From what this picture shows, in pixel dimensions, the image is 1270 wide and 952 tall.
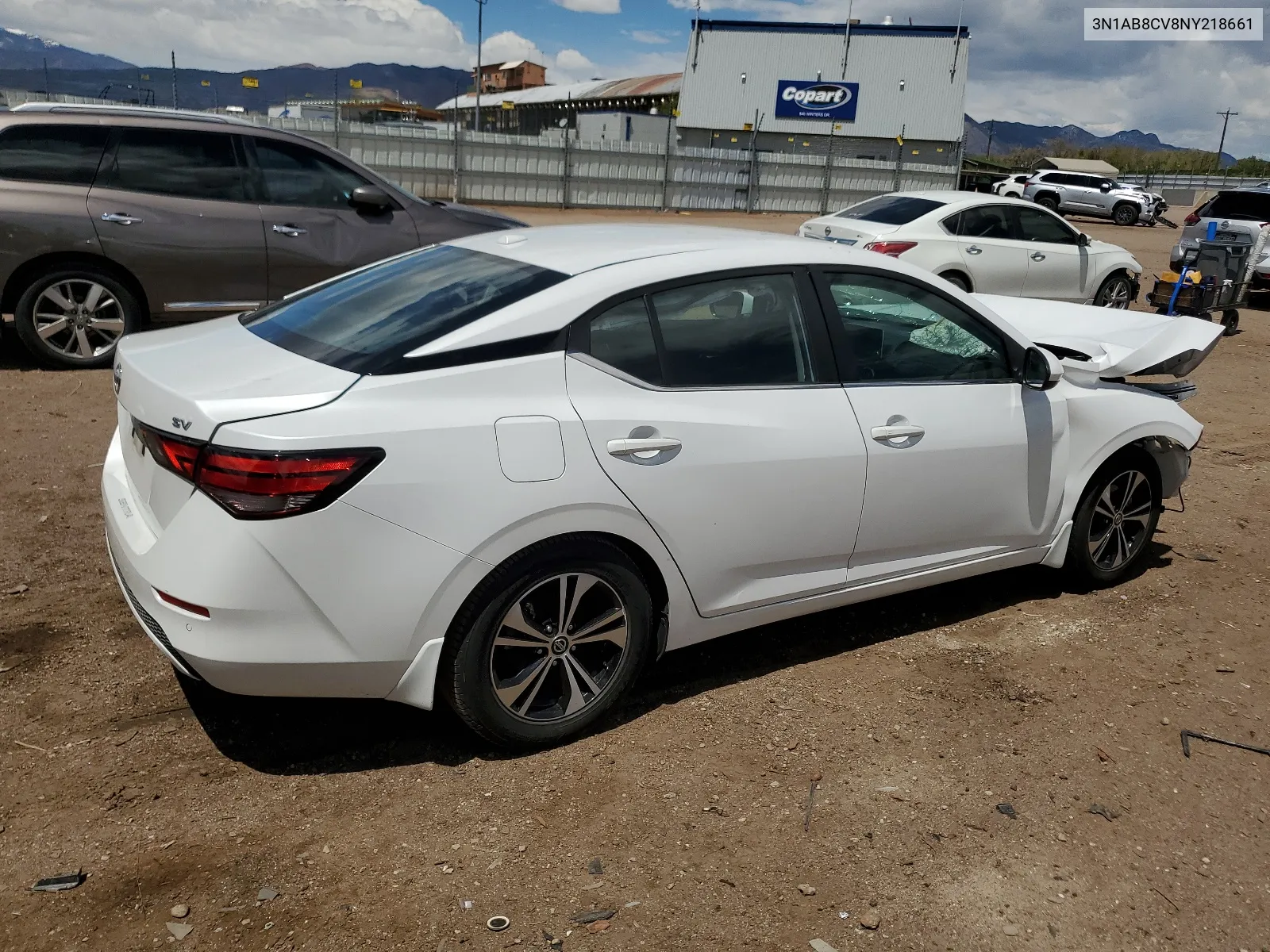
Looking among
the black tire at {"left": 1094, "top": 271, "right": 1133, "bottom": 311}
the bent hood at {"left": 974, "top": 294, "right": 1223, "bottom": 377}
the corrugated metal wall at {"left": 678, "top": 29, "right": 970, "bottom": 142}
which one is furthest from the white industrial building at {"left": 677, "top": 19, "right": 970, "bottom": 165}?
the bent hood at {"left": 974, "top": 294, "right": 1223, "bottom": 377}

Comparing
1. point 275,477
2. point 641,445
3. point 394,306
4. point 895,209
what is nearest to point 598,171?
point 895,209

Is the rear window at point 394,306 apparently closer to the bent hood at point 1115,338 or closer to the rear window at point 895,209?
the bent hood at point 1115,338

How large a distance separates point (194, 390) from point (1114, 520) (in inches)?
151

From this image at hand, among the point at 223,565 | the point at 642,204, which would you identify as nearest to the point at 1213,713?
the point at 223,565

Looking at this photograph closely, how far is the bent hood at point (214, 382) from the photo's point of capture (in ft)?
9.16

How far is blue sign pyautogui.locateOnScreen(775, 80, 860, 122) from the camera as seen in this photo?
A: 47.6 metres

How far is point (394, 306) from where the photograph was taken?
3428mm

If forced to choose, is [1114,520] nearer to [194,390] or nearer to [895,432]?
[895,432]

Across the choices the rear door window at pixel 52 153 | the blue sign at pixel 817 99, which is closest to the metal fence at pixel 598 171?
the blue sign at pixel 817 99

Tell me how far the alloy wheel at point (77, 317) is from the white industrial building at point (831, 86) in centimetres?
4194

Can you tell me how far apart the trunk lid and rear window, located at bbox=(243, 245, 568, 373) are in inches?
3.7

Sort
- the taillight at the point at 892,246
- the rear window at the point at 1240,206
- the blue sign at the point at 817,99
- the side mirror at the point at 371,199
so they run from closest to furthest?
the side mirror at the point at 371,199 → the taillight at the point at 892,246 → the rear window at the point at 1240,206 → the blue sign at the point at 817,99

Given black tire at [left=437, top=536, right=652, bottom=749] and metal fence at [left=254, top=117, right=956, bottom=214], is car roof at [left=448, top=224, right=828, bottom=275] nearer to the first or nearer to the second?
black tire at [left=437, top=536, right=652, bottom=749]

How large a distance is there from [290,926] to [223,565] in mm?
904
